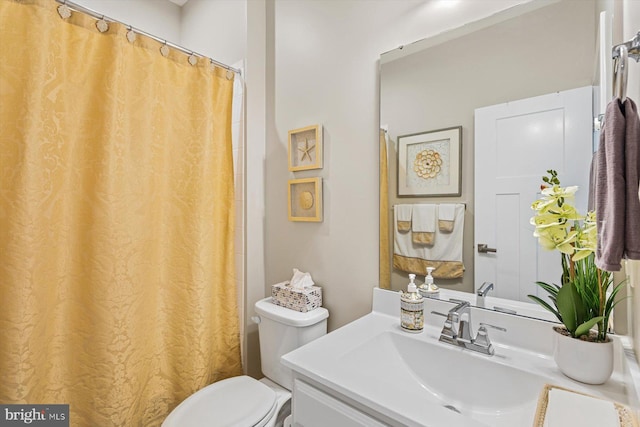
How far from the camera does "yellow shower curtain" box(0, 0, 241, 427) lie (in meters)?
1.04

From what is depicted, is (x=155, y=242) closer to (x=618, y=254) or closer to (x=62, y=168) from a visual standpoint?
(x=62, y=168)

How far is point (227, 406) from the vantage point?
1.21m

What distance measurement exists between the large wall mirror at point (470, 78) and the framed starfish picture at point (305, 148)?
33 centimetres

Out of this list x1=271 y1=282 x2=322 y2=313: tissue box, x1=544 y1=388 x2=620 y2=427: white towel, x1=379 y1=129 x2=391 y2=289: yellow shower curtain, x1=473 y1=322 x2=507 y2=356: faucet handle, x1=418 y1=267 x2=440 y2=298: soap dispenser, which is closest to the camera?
x1=544 y1=388 x2=620 y2=427: white towel

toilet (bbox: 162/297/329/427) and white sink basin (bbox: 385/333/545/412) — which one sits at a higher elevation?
white sink basin (bbox: 385/333/545/412)

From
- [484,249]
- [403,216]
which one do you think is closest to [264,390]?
[403,216]

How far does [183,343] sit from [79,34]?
131cm

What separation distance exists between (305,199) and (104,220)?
33.2 inches

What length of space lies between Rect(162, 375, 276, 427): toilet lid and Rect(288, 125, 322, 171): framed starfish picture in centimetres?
102

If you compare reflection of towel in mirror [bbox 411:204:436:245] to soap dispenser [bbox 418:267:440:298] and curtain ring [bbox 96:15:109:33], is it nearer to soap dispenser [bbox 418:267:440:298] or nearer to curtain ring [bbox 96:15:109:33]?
soap dispenser [bbox 418:267:440:298]

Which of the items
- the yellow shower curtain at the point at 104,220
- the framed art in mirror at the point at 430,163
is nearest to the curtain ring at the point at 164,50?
the yellow shower curtain at the point at 104,220

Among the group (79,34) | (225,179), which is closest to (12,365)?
(225,179)

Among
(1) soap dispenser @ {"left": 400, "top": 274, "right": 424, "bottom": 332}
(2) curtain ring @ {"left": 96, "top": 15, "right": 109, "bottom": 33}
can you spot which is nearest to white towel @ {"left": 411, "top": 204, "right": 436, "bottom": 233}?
(1) soap dispenser @ {"left": 400, "top": 274, "right": 424, "bottom": 332}

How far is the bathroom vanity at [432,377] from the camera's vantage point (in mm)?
734
